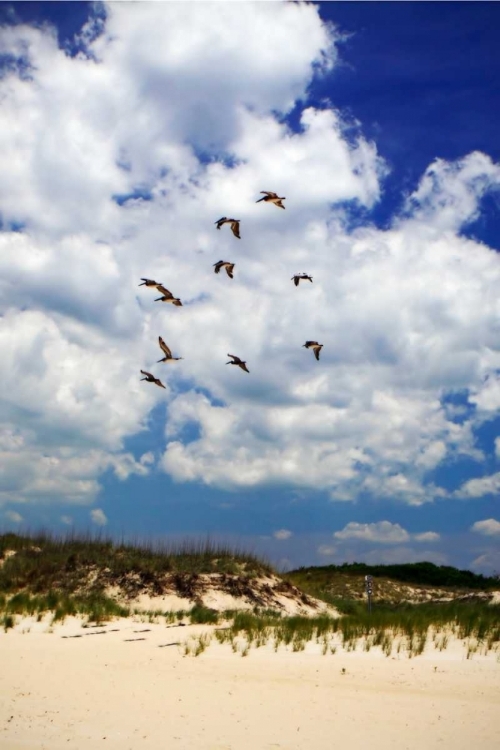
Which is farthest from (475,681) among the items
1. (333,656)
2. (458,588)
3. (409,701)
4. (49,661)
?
(458,588)

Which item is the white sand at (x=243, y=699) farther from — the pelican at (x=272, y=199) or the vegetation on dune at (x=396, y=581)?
the vegetation on dune at (x=396, y=581)

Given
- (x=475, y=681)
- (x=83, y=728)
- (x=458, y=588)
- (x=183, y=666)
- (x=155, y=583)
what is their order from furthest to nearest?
1. (x=458, y=588)
2. (x=155, y=583)
3. (x=183, y=666)
4. (x=475, y=681)
5. (x=83, y=728)

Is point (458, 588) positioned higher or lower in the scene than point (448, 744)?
higher

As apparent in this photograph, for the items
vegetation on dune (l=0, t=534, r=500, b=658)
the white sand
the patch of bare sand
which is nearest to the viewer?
the white sand

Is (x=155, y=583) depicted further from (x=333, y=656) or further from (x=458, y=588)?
(x=458, y=588)

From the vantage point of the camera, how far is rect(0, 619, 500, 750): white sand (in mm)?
8883

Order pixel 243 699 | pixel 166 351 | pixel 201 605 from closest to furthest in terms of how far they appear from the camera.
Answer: pixel 243 699
pixel 166 351
pixel 201 605

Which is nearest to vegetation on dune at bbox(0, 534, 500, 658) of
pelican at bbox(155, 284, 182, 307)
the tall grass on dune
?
the tall grass on dune

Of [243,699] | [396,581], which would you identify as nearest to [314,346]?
[243,699]

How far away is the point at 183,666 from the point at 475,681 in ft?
16.6

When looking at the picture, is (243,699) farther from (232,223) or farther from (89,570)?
(89,570)

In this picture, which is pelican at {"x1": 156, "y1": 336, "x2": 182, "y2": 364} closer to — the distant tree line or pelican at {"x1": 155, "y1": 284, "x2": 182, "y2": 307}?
pelican at {"x1": 155, "y1": 284, "x2": 182, "y2": 307}

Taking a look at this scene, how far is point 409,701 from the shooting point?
34.8ft

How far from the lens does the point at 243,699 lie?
423 inches
